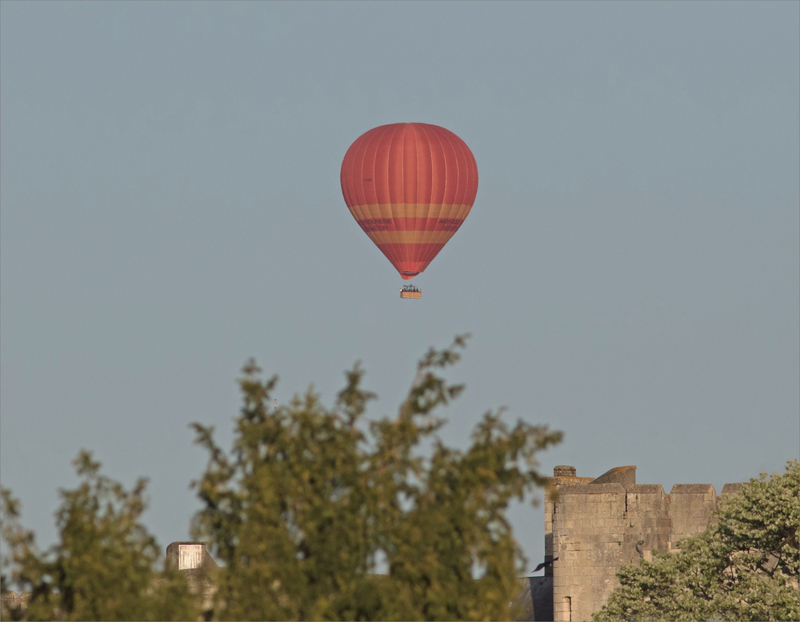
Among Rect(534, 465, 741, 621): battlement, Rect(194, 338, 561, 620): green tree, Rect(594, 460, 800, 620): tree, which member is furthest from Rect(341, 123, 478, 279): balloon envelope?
Rect(194, 338, 561, 620): green tree

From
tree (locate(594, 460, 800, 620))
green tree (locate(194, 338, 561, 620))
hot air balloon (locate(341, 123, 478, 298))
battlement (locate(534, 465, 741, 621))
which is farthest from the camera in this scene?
hot air balloon (locate(341, 123, 478, 298))

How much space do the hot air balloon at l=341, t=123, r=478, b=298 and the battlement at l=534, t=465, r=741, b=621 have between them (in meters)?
28.6

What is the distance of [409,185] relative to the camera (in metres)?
70.7

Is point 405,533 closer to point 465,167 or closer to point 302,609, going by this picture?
point 302,609

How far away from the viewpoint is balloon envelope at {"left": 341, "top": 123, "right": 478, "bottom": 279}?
71.1 metres

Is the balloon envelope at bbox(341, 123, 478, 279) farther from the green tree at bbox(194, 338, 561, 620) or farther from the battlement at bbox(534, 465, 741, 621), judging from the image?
the green tree at bbox(194, 338, 561, 620)

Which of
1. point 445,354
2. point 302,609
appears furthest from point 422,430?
point 302,609

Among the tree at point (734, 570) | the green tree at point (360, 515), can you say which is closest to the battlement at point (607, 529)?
the tree at point (734, 570)

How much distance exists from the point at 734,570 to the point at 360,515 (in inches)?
865

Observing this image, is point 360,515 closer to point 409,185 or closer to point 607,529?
point 607,529

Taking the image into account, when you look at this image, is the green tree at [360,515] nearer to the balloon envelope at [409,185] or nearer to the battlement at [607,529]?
the battlement at [607,529]

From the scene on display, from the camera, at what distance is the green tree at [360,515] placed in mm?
16125

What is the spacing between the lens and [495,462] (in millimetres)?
16297

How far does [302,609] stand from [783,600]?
752 inches
